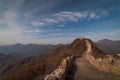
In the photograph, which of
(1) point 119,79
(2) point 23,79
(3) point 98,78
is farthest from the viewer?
(2) point 23,79

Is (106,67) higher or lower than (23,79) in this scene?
higher

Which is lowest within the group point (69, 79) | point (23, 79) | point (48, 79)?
point (23, 79)

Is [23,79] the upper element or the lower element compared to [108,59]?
lower

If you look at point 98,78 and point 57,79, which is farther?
point 98,78

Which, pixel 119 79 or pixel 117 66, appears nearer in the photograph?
pixel 119 79

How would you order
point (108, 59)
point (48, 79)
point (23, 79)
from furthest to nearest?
1. point (23, 79)
2. point (108, 59)
3. point (48, 79)

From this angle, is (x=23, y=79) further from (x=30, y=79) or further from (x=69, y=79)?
(x=69, y=79)

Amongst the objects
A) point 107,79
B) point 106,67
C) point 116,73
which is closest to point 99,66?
point 106,67

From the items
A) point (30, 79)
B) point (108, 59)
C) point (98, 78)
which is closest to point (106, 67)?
point (108, 59)

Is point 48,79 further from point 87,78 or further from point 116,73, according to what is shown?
point 116,73
